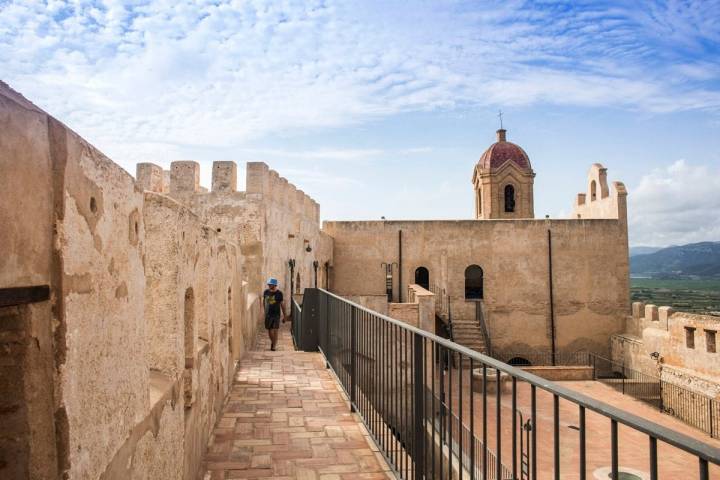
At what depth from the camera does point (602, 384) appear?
1858 cm

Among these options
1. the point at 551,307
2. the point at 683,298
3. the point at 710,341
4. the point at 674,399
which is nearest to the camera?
the point at 710,341

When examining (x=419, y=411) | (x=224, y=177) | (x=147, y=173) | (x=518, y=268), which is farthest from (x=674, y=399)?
(x=419, y=411)

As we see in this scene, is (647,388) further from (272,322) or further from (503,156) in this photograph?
(503,156)

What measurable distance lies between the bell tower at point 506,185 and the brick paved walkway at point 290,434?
23538mm

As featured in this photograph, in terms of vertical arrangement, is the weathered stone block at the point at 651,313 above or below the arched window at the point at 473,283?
below

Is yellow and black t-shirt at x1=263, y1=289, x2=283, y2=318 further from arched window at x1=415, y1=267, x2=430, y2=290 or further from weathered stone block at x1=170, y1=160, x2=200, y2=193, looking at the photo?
arched window at x1=415, y1=267, x2=430, y2=290

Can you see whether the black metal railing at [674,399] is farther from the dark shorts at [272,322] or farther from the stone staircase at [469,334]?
the dark shorts at [272,322]

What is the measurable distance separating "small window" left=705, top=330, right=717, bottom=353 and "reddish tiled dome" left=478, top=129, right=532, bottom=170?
1462cm

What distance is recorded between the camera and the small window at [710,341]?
1641cm

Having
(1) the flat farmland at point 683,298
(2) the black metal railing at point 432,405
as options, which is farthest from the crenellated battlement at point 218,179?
(1) the flat farmland at point 683,298

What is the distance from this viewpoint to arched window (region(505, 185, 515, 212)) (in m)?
29.5

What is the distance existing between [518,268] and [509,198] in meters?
7.86

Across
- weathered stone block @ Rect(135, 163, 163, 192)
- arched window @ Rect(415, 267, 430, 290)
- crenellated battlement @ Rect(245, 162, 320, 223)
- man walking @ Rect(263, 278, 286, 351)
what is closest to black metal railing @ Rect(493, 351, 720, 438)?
arched window @ Rect(415, 267, 430, 290)

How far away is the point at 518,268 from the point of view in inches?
899
